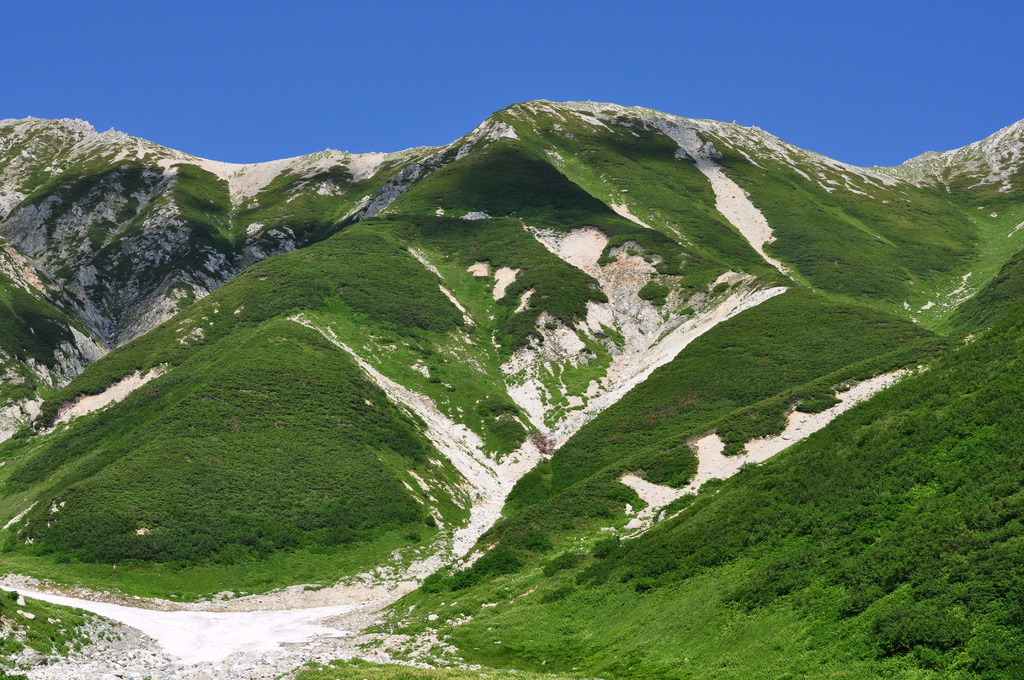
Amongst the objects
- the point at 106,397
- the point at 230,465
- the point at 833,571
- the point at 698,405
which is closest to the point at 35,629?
the point at 833,571

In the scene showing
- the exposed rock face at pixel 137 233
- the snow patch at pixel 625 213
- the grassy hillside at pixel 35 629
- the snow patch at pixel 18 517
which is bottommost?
the grassy hillside at pixel 35 629

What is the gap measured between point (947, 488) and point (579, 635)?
1479cm

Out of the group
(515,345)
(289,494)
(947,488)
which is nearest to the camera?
(947,488)

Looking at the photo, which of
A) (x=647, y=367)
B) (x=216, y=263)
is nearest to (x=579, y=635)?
(x=647, y=367)

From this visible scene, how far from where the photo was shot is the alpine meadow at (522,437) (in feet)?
82.6

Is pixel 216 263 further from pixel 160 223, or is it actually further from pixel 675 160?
pixel 675 160

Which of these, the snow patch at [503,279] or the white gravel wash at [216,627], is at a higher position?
the snow patch at [503,279]

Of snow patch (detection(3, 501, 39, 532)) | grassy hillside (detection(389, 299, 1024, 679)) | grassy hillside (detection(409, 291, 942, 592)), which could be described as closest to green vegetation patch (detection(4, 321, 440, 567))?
snow patch (detection(3, 501, 39, 532))

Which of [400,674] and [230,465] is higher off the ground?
[230,465]

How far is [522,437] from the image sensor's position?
75.4 m

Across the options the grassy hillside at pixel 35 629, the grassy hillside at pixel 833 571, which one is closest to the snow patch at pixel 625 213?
the grassy hillside at pixel 833 571

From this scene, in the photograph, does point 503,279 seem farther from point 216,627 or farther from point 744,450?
point 216,627

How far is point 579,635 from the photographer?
30.1m

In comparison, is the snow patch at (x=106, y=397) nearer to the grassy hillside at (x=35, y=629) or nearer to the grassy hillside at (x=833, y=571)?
the grassy hillside at (x=35, y=629)
